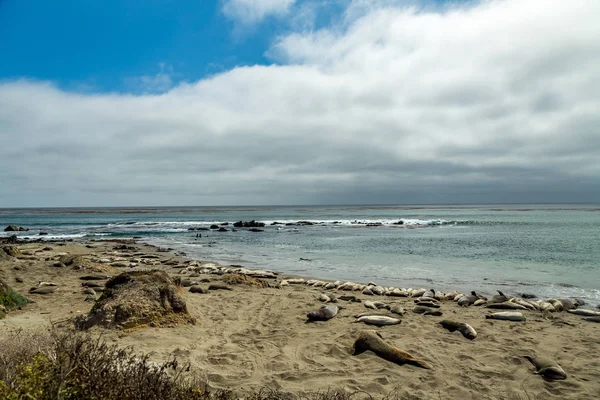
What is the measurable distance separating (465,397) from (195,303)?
625 centimetres

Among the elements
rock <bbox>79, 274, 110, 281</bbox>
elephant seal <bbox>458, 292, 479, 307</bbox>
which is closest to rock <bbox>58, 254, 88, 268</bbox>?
rock <bbox>79, 274, 110, 281</bbox>

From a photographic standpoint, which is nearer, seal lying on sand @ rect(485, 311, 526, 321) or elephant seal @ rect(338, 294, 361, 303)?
seal lying on sand @ rect(485, 311, 526, 321)

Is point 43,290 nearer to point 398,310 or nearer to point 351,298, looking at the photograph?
point 351,298

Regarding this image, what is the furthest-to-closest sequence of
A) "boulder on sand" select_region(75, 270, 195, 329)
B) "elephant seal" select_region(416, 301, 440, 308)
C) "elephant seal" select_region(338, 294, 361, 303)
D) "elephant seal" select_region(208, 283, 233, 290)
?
"elephant seal" select_region(208, 283, 233, 290)
"elephant seal" select_region(338, 294, 361, 303)
"elephant seal" select_region(416, 301, 440, 308)
"boulder on sand" select_region(75, 270, 195, 329)

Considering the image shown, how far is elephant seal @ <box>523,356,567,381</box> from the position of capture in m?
5.22

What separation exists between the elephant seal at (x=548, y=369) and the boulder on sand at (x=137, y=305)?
5909 millimetres

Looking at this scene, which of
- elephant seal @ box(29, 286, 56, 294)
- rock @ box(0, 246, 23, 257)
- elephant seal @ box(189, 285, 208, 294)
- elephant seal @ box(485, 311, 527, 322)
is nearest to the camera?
elephant seal @ box(485, 311, 527, 322)

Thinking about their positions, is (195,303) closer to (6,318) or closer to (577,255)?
(6,318)

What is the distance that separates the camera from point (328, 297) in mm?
9922

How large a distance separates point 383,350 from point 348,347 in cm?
68

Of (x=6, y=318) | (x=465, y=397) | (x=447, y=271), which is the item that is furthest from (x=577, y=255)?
(x=6, y=318)

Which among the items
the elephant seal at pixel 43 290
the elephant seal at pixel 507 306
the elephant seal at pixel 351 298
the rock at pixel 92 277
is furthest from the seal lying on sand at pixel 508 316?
the rock at pixel 92 277

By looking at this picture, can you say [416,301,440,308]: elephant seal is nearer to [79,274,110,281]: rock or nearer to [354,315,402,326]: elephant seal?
[354,315,402,326]: elephant seal

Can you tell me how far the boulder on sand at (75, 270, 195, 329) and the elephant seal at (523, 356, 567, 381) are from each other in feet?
19.4
